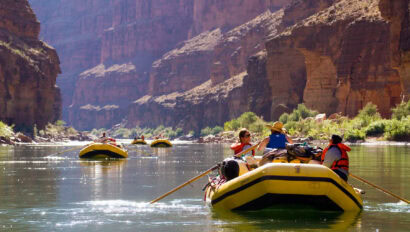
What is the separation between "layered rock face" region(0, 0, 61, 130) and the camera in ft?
422

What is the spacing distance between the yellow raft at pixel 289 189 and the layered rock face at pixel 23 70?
111m

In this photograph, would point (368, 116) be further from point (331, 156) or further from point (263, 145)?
point (331, 156)

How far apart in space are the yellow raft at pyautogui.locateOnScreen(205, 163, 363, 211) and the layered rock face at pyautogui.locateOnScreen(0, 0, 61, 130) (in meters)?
111

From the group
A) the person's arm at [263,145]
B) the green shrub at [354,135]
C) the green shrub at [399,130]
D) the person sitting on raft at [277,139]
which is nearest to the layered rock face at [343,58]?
the green shrub at [354,135]

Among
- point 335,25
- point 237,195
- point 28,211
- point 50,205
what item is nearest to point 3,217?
point 28,211

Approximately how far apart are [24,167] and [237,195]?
22.5 metres

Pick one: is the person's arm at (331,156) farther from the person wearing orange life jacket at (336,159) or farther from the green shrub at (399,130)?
the green shrub at (399,130)

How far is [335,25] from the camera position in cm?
12544

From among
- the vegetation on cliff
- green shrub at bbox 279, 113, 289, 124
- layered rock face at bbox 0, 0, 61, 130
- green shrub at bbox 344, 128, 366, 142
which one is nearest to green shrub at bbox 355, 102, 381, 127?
the vegetation on cliff

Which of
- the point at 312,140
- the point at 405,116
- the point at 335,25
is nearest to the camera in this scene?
the point at 405,116

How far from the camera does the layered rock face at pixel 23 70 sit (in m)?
129

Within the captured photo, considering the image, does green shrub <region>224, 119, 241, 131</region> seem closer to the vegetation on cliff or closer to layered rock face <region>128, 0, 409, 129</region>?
layered rock face <region>128, 0, 409, 129</region>

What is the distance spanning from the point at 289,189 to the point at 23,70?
120 metres

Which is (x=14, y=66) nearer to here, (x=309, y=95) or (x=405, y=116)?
(x=309, y=95)
